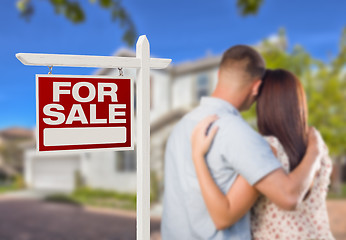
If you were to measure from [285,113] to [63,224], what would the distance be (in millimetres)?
10826

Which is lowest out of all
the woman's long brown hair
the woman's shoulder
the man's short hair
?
the woman's shoulder

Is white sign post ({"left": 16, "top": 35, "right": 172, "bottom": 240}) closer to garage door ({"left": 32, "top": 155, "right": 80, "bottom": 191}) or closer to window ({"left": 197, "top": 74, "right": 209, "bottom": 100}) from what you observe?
window ({"left": 197, "top": 74, "right": 209, "bottom": 100})

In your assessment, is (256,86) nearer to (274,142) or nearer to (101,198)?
(274,142)

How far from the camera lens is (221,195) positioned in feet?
6.03

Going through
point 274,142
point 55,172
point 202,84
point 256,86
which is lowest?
point 55,172

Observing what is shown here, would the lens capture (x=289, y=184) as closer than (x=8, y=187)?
Yes

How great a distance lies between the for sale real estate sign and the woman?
0.58 metres

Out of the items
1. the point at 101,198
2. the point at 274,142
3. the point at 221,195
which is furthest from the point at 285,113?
the point at 101,198

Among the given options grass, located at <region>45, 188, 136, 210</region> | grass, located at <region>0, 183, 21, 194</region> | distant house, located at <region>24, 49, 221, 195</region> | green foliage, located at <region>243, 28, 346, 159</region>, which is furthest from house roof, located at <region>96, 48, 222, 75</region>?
grass, located at <region>0, 183, 21, 194</region>

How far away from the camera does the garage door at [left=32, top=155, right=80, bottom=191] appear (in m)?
15.4

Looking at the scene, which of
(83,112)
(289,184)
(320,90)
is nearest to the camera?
(83,112)

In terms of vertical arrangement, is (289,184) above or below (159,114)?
below

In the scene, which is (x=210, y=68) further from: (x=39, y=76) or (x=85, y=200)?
(x=39, y=76)

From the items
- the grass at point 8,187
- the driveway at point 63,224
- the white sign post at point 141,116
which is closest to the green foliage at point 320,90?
the driveway at point 63,224
